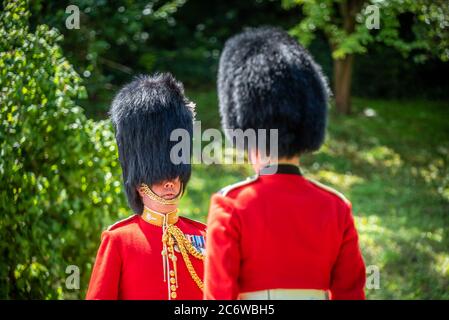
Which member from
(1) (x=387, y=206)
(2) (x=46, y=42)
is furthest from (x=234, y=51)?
(1) (x=387, y=206)

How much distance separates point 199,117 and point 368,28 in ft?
15.1

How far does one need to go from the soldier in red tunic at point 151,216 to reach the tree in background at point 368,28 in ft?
15.3

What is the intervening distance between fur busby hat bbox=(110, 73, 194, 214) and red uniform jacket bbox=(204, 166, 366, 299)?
0.85m

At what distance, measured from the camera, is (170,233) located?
9.85 ft

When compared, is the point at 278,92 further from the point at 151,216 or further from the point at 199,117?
the point at 199,117

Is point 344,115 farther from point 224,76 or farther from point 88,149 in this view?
point 224,76

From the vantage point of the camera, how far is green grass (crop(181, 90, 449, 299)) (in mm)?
6445

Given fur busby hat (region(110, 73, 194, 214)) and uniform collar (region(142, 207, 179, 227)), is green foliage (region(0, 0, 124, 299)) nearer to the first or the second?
fur busby hat (region(110, 73, 194, 214))

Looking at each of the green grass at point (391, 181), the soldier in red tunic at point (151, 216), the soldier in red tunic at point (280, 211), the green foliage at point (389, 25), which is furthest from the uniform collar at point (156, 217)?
the green foliage at point (389, 25)

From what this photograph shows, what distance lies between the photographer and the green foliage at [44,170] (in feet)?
12.9

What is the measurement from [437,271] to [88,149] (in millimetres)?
3989

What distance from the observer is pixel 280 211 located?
2.28 meters

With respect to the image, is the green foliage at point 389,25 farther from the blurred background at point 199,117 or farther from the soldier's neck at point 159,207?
the soldier's neck at point 159,207

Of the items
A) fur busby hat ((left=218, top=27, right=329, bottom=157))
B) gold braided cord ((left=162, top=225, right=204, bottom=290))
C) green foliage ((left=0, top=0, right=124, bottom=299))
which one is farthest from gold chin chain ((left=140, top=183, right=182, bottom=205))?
green foliage ((left=0, top=0, right=124, bottom=299))
